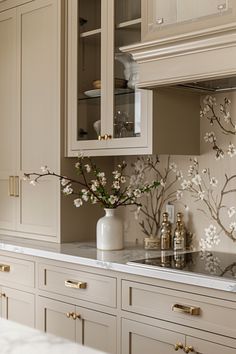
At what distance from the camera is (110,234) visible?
292cm

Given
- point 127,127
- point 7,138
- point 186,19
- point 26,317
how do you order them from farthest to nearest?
point 7,138
point 26,317
point 127,127
point 186,19

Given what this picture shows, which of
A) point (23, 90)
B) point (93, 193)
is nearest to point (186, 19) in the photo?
point (93, 193)

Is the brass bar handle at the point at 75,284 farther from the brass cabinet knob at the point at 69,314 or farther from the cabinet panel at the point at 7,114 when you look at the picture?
the cabinet panel at the point at 7,114

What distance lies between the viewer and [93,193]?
2.96m

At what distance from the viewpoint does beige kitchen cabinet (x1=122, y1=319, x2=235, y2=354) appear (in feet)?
7.07

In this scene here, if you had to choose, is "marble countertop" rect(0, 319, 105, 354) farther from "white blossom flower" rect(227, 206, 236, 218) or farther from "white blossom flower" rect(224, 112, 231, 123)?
"white blossom flower" rect(224, 112, 231, 123)

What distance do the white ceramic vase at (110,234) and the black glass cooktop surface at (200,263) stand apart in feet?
0.95

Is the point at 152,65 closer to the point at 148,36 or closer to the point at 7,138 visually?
the point at 148,36

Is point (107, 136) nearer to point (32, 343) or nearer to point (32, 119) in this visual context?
point (32, 119)

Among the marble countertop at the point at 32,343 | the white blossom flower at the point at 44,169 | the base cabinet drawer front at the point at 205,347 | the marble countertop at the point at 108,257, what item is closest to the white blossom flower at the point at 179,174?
the marble countertop at the point at 108,257

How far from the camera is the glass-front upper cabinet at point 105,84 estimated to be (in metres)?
2.77

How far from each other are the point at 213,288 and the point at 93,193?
1034 millimetres

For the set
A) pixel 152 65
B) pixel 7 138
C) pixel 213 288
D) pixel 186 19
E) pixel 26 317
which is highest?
pixel 186 19

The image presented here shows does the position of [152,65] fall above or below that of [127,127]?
above
